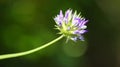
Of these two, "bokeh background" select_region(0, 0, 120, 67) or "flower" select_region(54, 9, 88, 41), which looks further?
"bokeh background" select_region(0, 0, 120, 67)

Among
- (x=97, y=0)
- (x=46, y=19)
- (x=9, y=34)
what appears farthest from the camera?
(x=97, y=0)

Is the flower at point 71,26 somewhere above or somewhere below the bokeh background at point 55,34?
below

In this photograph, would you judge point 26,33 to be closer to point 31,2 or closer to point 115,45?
point 31,2

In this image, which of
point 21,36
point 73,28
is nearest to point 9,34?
point 21,36

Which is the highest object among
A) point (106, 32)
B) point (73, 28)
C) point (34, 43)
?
point (106, 32)

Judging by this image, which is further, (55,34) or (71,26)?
(55,34)

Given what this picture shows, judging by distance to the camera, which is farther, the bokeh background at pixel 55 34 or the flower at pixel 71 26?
the bokeh background at pixel 55 34

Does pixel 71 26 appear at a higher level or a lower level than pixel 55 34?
lower

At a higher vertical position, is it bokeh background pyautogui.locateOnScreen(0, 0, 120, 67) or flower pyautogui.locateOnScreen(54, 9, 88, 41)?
bokeh background pyautogui.locateOnScreen(0, 0, 120, 67)
